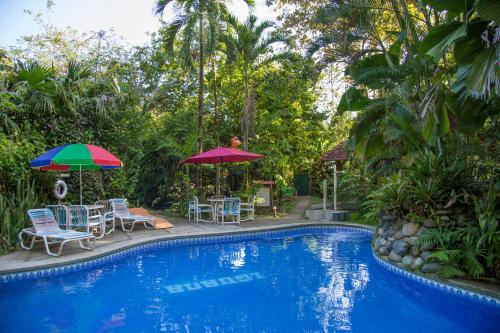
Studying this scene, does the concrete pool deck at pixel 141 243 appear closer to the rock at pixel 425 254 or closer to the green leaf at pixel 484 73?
the rock at pixel 425 254

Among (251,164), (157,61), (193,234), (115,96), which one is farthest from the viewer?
(157,61)

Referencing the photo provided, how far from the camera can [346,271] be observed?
7113 mm

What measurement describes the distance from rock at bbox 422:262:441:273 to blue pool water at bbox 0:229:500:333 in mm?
309

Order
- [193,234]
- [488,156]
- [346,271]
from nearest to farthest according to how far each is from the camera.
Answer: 1. [488,156]
2. [346,271]
3. [193,234]

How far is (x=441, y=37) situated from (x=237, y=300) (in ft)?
15.0

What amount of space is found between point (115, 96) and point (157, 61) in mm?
9251

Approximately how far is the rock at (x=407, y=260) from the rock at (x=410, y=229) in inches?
17.5

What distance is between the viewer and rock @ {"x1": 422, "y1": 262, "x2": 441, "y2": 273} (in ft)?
20.3

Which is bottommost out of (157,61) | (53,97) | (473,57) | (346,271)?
(346,271)

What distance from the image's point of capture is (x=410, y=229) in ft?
22.8

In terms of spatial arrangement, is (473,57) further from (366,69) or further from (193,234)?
(193,234)

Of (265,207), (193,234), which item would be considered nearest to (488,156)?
(193,234)

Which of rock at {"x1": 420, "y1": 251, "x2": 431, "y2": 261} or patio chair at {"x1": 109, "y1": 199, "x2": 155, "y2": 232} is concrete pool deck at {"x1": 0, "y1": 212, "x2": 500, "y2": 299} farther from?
rock at {"x1": 420, "y1": 251, "x2": 431, "y2": 261}

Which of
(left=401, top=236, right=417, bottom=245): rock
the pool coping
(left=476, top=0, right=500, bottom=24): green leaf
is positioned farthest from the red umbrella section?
(left=476, top=0, right=500, bottom=24): green leaf
